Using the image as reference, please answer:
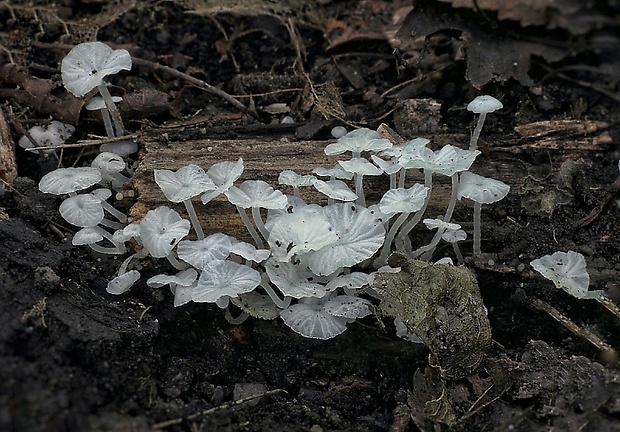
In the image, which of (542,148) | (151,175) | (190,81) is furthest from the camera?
(190,81)

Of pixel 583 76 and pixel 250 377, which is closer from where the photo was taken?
pixel 250 377

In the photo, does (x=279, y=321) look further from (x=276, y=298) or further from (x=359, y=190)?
(x=359, y=190)

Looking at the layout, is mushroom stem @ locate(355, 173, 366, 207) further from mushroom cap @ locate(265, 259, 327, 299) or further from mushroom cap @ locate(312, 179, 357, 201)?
mushroom cap @ locate(265, 259, 327, 299)

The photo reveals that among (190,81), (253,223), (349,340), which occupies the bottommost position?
(349,340)

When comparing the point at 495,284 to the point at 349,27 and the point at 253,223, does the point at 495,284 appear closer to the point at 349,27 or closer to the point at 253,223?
the point at 253,223

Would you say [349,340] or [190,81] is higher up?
[190,81]

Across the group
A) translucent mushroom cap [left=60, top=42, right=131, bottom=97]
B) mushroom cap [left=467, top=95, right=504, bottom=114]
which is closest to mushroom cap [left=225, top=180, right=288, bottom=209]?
translucent mushroom cap [left=60, top=42, right=131, bottom=97]

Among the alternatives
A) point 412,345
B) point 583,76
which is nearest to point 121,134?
point 412,345
